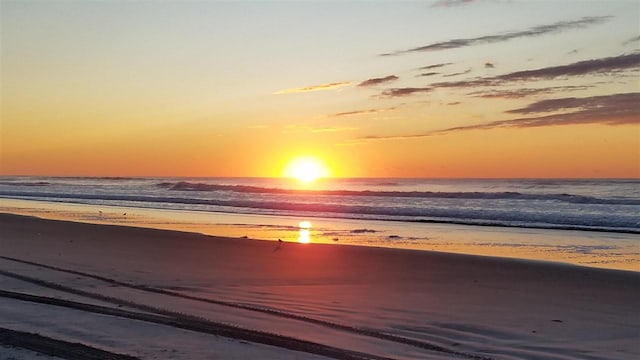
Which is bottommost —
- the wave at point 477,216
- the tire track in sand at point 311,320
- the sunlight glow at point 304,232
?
the tire track in sand at point 311,320

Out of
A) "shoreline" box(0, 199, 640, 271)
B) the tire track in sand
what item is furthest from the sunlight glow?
the tire track in sand

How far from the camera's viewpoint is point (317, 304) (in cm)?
810

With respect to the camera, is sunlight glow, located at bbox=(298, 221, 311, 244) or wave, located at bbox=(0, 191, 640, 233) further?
wave, located at bbox=(0, 191, 640, 233)

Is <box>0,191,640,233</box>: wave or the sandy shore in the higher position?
<box>0,191,640,233</box>: wave

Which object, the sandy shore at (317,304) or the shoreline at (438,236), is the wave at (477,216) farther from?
the sandy shore at (317,304)

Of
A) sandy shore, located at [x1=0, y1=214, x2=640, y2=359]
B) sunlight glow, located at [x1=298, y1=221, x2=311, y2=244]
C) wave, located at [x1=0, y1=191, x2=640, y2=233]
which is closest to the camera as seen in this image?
sandy shore, located at [x1=0, y1=214, x2=640, y2=359]

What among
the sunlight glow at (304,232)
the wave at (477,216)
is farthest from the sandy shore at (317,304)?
the wave at (477,216)

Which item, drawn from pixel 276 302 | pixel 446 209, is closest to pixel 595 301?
pixel 276 302

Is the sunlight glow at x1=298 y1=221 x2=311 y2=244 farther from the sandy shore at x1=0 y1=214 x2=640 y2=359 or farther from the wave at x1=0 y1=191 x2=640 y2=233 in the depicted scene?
the wave at x1=0 y1=191 x2=640 y2=233

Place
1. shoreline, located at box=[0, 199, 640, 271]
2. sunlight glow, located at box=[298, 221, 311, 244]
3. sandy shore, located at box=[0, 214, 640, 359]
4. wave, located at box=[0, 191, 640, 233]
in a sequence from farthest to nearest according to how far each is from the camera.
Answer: wave, located at box=[0, 191, 640, 233]
sunlight glow, located at box=[298, 221, 311, 244]
shoreline, located at box=[0, 199, 640, 271]
sandy shore, located at box=[0, 214, 640, 359]

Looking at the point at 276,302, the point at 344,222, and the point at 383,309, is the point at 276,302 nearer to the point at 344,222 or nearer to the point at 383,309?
the point at 383,309

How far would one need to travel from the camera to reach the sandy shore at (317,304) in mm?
6055

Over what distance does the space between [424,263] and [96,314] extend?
23.0 feet

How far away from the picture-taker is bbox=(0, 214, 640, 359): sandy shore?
605cm
